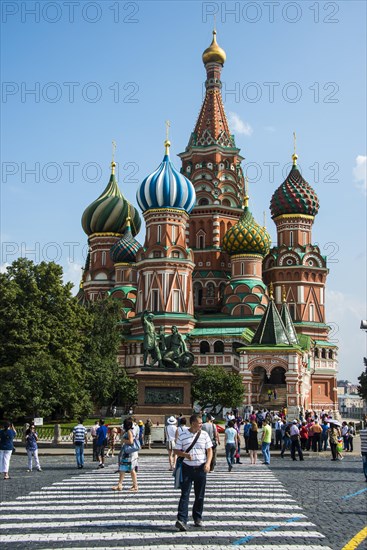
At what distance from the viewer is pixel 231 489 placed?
16359mm

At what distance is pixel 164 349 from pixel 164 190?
32033 mm

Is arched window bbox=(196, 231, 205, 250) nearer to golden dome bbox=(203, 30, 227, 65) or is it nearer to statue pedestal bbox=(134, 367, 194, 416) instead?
golden dome bbox=(203, 30, 227, 65)

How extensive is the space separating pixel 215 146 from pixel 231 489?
6395 cm

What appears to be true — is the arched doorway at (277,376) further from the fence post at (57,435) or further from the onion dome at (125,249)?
the fence post at (57,435)

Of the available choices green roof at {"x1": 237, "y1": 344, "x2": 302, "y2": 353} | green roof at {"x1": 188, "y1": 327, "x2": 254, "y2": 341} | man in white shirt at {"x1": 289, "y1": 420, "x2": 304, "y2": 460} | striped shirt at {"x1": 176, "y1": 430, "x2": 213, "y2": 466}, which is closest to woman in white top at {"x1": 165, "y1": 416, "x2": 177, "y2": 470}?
Answer: man in white shirt at {"x1": 289, "y1": 420, "x2": 304, "y2": 460}

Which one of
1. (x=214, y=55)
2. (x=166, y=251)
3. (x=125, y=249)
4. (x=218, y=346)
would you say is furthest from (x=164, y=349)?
(x=214, y=55)

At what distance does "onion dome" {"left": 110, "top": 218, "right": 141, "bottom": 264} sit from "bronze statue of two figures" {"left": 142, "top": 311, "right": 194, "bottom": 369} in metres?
38.3

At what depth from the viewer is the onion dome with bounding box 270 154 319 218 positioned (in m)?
76.8

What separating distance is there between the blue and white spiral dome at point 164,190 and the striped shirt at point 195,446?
55.9 meters

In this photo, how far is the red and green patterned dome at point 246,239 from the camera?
70.2m

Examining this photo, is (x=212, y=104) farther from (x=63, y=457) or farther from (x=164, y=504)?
(x=164, y=504)

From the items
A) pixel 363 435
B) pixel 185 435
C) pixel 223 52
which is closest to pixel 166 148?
pixel 223 52

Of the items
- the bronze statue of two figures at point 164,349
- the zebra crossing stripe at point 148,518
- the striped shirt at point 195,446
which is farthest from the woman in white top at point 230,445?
the bronze statue of two figures at point 164,349

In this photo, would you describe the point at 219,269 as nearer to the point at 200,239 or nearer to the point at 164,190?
the point at 200,239
